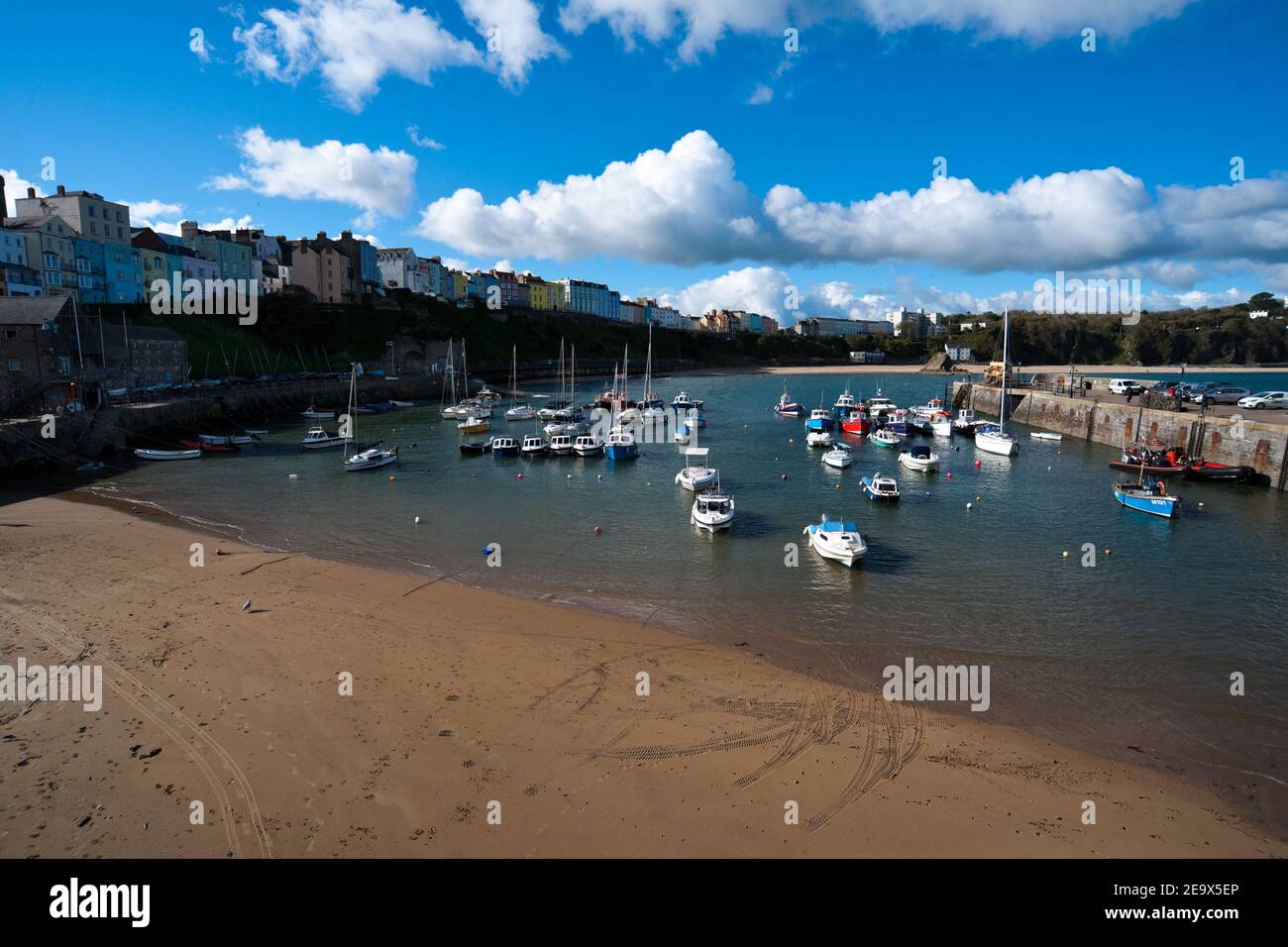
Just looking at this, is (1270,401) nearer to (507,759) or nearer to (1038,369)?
(507,759)

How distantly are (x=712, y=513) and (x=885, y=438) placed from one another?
2529 cm

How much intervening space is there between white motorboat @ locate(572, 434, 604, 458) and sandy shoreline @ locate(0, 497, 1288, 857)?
85.7 ft

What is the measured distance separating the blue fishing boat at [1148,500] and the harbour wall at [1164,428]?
9.39 metres

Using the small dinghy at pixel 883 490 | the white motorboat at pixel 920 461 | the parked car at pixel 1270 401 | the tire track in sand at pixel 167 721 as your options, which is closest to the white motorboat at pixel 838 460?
the white motorboat at pixel 920 461

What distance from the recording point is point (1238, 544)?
24.1 metres

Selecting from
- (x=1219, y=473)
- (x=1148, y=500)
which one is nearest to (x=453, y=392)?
(x=1148, y=500)

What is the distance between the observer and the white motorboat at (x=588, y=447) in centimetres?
4222

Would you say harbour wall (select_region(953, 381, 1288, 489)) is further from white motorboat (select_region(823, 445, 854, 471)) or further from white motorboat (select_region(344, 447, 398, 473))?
white motorboat (select_region(344, 447, 398, 473))

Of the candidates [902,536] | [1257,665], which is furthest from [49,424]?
[1257,665]

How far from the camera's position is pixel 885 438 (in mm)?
46281

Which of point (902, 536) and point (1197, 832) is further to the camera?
point (902, 536)
